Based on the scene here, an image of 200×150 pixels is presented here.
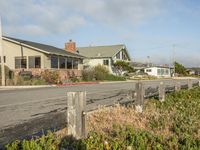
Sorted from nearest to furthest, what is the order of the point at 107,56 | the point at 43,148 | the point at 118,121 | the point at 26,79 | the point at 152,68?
the point at 43,148 → the point at 118,121 → the point at 26,79 → the point at 107,56 → the point at 152,68

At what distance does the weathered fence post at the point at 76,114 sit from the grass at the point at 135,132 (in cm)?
14

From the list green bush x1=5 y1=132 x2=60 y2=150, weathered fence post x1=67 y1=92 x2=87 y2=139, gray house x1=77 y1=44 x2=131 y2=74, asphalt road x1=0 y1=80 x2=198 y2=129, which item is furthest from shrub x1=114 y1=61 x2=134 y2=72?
green bush x1=5 y1=132 x2=60 y2=150

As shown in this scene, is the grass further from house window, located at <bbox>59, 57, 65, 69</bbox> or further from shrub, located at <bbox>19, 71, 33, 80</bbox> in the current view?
house window, located at <bbox>59, 57, 65, 69</bbox>

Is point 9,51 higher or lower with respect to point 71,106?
higher

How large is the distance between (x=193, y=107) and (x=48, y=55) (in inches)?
1206

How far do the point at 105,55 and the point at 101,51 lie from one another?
9.90 feet

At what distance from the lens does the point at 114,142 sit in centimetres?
495

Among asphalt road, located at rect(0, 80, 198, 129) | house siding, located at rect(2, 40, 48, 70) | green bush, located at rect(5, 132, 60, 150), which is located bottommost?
asphalt road, located at rect(0, 80, 198, 129)

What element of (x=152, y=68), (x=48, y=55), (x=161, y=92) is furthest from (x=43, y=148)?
(x=152, y=68)

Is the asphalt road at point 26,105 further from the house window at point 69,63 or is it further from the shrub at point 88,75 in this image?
the shrub at point 88,75

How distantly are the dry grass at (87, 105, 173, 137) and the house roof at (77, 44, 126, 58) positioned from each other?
5023 centimetres

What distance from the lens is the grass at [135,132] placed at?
188 inches

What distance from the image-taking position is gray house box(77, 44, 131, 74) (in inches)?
2331

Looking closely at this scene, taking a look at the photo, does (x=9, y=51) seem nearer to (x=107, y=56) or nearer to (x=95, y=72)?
(x=95, y=72)
